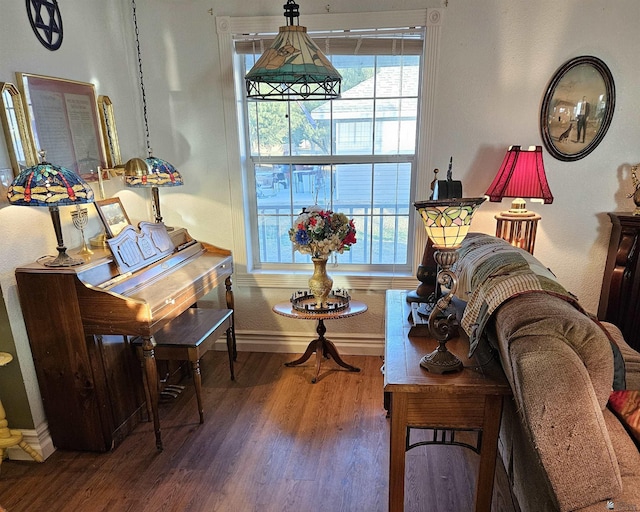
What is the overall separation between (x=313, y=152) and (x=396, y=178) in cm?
62

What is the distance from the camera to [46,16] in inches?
86.4

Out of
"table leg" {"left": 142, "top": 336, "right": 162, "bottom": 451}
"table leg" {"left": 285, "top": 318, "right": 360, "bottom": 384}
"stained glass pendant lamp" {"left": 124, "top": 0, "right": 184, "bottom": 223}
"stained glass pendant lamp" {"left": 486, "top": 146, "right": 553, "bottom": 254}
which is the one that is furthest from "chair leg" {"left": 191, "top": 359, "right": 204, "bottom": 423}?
"stained glass pendant lamp" {"left": 486, "top": 146, "right": 553, "bottom": 254}

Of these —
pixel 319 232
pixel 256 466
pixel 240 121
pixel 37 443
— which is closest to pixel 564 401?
pixel 256 466

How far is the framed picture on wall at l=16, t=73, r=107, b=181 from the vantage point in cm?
212

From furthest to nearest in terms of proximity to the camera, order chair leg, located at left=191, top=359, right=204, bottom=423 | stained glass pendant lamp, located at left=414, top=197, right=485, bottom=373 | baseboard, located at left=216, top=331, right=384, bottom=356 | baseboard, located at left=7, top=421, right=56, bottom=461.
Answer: baseboard, located at left=216, top=331, right=384, bottom=356 → chair leg, located at left=191, top=359, right=204, bottom=423 → baseboard, located at left=7, top=421, right=56, bottom=461 → stained glass pendant lamp, located at left=414, top=197, right=485, bottom=373

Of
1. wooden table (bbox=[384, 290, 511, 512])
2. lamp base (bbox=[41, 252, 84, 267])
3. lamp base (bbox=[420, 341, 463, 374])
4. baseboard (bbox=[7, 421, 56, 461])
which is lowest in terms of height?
baseboard (bbox=[7, 421, 56, 461])

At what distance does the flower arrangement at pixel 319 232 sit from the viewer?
2.60m

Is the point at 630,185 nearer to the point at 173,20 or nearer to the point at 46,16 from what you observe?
the point at 173,20

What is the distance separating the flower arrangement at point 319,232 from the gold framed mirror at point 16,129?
55.9 inches

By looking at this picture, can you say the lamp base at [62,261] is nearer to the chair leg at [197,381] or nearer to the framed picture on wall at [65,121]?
the framed picture on wall at [65,121]

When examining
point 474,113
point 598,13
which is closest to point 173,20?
point 474,113

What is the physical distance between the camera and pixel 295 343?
334cm

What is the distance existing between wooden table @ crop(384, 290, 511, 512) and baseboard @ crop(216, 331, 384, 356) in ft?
5.45

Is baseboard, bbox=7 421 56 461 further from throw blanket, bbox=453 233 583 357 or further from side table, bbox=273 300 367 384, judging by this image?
throw blanket, bbox=453 233 583 357
